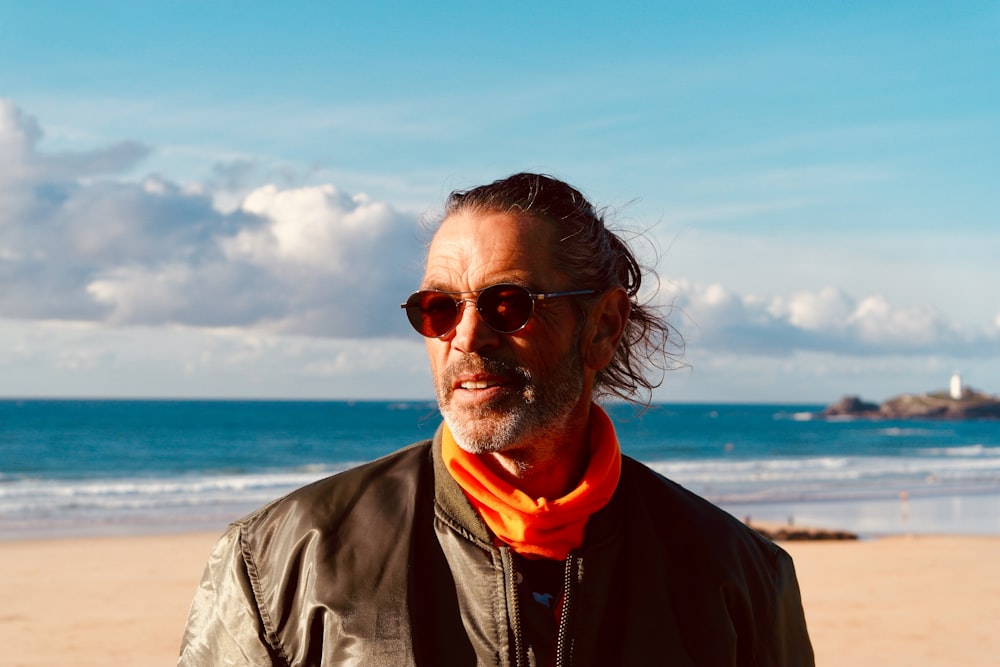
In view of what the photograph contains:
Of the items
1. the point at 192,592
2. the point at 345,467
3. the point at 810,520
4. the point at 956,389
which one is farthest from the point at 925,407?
the point at 192,592

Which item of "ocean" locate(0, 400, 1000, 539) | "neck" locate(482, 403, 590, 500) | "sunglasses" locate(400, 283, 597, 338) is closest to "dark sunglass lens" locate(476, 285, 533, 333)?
"sunglasses" locate(400, 283, 597, 338)

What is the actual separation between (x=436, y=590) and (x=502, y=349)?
48cm

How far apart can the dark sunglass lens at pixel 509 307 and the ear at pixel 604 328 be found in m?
0.20

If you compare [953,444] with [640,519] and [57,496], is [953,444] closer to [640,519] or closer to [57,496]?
[57,496]

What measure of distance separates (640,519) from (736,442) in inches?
2158

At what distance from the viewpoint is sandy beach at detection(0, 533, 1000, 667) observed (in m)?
9.10

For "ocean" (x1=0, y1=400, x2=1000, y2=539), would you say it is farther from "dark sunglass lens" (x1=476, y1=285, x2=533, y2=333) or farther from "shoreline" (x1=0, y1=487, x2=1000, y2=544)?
"dark sunglass lens" (x1=476, y1=285, x2=533, y2=333)

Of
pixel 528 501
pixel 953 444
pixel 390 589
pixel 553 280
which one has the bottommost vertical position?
pixel 953 444

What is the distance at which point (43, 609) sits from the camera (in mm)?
10375

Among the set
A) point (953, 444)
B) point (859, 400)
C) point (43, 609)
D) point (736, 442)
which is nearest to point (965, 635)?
point (43, 609)

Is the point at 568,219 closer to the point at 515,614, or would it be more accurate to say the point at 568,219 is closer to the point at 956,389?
the point at 515,614

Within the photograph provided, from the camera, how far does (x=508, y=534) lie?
6.39 ft

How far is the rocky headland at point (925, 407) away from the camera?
9749cm

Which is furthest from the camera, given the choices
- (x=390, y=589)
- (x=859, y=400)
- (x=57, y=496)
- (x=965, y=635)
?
(x=859, y=400)
